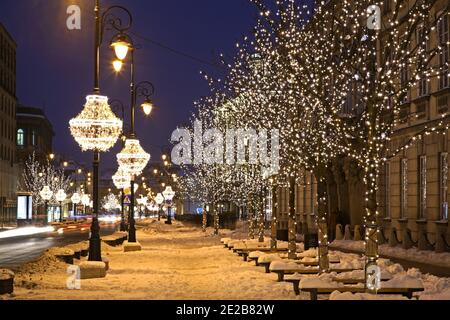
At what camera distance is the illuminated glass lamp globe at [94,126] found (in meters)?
21.0

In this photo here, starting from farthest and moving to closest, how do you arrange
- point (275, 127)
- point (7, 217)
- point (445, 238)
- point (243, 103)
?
point (7, 217), point (243, 103), point (445, 238), point (275, 127)

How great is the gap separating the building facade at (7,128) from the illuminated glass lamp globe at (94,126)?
251ft

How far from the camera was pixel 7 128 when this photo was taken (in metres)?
104

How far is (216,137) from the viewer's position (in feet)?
180

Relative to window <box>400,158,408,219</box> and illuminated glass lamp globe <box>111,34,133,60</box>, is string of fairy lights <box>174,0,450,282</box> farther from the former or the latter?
illuminated glass lamp globe <box>111,34,133,60</box>

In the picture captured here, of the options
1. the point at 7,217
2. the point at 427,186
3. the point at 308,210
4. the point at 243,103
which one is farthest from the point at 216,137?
the point at 7,217

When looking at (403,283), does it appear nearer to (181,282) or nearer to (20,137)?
(181,282)

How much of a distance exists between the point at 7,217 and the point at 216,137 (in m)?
52.3

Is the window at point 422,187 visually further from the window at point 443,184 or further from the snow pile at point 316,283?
the snow pile at point 316,283

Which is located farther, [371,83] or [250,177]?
[250,177]

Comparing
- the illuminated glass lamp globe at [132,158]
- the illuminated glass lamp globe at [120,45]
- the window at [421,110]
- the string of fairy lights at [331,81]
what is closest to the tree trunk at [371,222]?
the string of fairy lights at [331,81]

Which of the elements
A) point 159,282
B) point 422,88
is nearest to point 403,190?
point 422,88

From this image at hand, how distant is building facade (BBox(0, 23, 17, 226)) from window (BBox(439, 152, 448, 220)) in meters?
72.6
